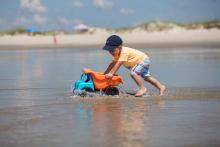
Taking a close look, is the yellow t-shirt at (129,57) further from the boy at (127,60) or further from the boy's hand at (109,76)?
the boy's hand at (109,76)

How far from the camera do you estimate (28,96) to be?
1076 cm

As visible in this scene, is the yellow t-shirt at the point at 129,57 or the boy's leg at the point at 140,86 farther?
the yellow t-shirt at the point at 129,57

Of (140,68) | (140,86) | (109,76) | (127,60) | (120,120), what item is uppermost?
(127,60)

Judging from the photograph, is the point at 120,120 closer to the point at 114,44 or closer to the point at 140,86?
the point at 140,86

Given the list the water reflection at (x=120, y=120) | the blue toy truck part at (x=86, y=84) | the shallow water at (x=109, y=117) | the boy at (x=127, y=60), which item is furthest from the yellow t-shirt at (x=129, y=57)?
the water reflection at (x=120, y=120)

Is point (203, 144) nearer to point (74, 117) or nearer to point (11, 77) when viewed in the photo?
point (74, 117)

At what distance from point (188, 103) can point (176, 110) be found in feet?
2.72

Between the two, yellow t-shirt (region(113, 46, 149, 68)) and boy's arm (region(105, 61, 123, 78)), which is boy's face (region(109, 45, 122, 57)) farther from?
boy's arm (region(105, 61, 123, 78))

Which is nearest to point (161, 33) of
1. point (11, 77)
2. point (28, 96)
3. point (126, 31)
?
point (126, 31)

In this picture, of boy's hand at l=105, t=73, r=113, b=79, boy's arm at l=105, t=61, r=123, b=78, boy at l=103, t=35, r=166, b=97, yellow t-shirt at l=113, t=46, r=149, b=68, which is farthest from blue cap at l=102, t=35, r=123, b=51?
boy's hand at l=105, t=73, r=113, b=79

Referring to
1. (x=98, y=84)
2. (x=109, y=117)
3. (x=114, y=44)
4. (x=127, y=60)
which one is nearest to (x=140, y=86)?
(x=127, y=60)

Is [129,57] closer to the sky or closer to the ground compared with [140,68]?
closer to the sky

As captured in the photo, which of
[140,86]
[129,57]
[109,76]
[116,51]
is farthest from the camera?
[129,57]

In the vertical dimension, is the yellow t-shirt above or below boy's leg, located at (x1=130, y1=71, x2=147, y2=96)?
above
